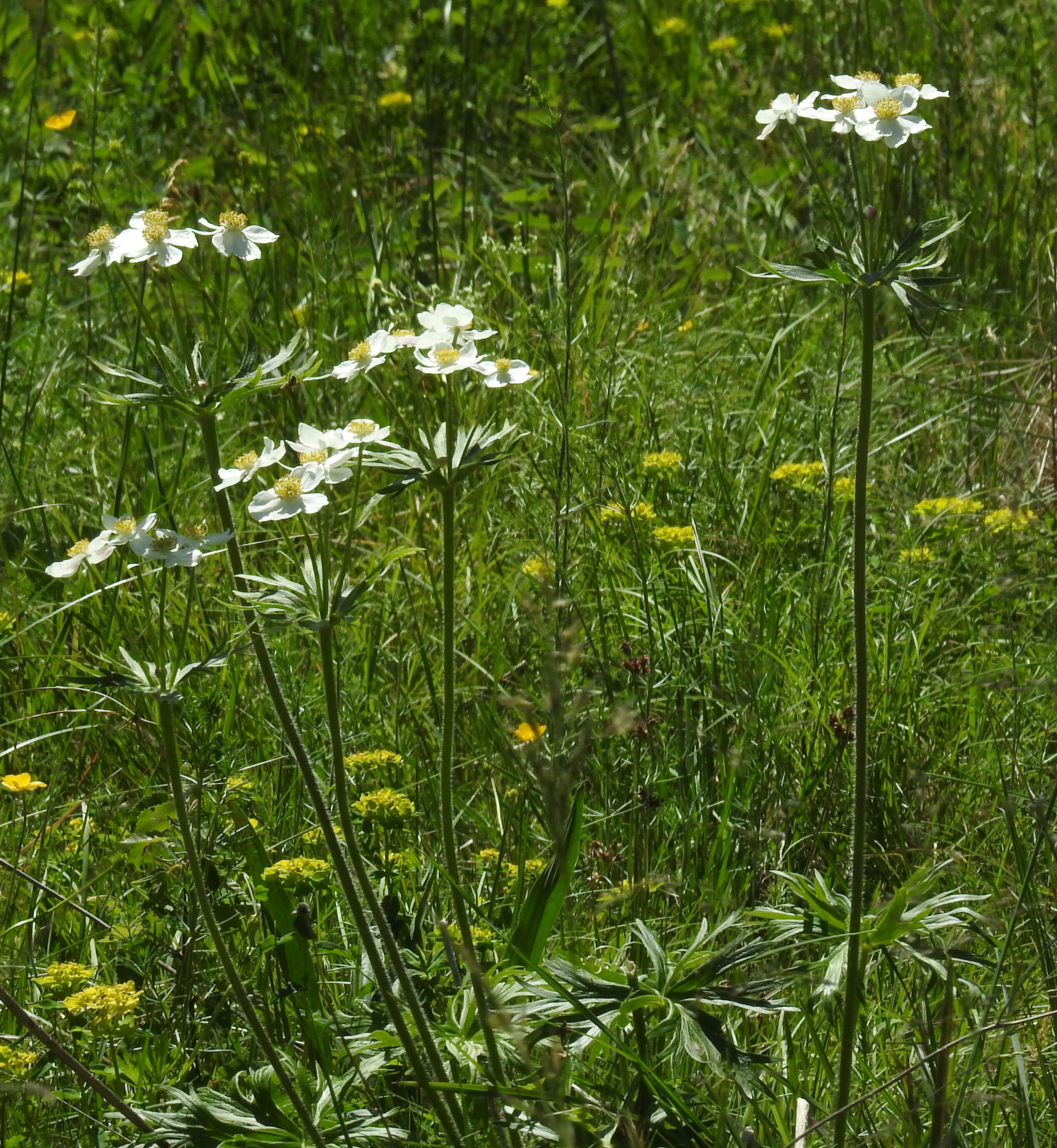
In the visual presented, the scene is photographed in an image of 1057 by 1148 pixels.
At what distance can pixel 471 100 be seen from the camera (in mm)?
4973

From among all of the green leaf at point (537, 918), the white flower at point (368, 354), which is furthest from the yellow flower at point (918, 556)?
the white flower at point (368, 354)

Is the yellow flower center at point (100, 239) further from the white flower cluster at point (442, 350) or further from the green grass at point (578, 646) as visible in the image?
the white flower cluster at point (442, 350)

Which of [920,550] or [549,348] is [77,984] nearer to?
[549,348]

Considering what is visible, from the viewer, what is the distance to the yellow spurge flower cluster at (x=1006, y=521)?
232cm

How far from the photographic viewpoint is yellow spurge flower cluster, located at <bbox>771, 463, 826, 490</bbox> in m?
2.70

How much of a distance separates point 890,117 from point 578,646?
2.68ft

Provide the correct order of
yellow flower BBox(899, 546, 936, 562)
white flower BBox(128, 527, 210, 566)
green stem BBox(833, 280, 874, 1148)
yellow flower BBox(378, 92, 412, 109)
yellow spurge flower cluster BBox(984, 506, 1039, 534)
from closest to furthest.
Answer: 1. green stem BBox(833, 280, 874, 1148)
2. white flower BBox(128, 527, 210, 566)
3. yellow spurge flower cluster BBox(984, 506, 1039, 534)
4. yellow flower BBox(899, 546, 936, 562)
5. yellow flower BBox(378, 92, 412, 109)

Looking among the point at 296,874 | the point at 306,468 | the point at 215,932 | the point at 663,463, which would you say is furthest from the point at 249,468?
the point at 663,463

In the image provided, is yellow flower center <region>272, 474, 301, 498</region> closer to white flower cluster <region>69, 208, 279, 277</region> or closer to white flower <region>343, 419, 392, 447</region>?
white flower <region>343, 419, 392, 447</region>

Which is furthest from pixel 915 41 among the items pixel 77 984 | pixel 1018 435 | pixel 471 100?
pixel 77 984

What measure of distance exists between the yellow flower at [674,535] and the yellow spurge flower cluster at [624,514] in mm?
42

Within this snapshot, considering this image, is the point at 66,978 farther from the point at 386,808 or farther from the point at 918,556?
the point at 918,556

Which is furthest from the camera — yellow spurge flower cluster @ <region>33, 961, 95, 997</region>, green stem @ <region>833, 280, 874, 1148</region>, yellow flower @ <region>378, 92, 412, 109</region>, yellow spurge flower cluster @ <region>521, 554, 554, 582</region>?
yellow flower @ <region>378, 92, 412, 109</region>

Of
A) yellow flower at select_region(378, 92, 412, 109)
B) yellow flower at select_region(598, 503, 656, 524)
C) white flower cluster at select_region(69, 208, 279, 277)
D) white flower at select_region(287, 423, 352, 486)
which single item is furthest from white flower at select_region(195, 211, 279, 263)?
yellow flower at select_region(378, 92, 412, 109)
